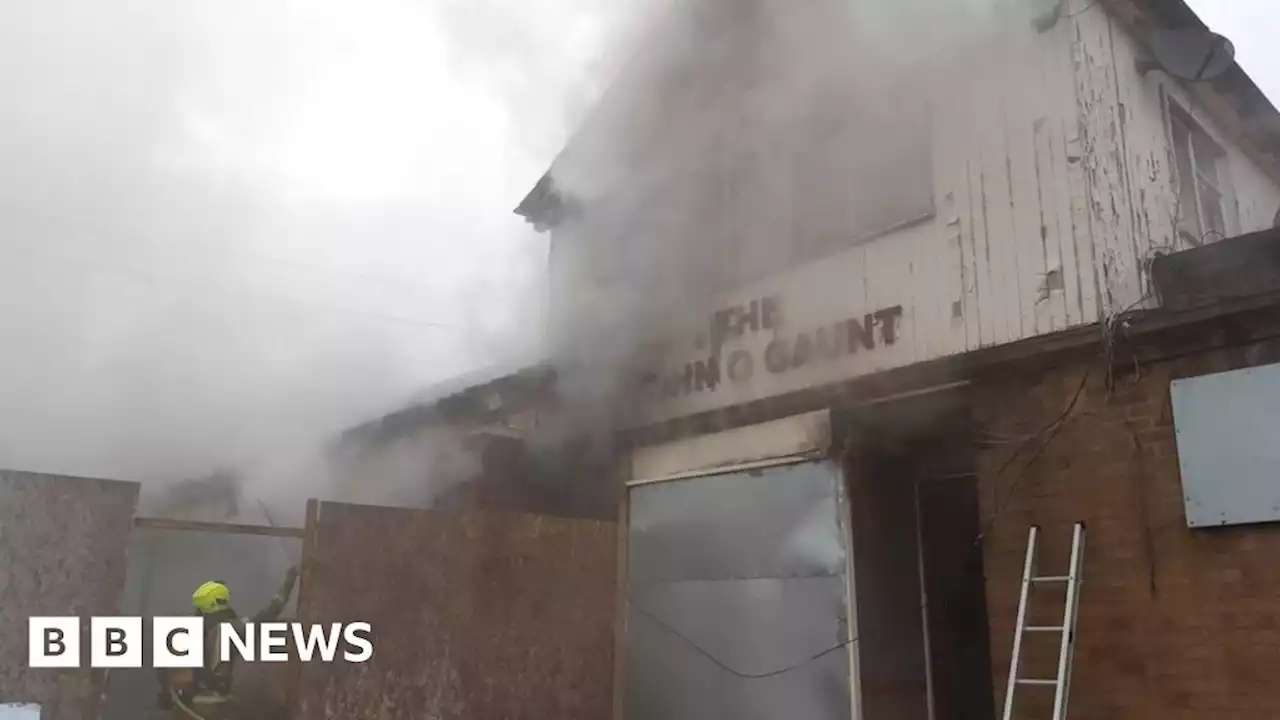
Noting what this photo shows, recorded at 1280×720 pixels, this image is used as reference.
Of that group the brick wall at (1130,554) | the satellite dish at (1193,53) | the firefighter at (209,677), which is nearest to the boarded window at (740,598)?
the brick wall at (1130,554)

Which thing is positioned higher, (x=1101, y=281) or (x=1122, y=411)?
(x=1101, y=281)

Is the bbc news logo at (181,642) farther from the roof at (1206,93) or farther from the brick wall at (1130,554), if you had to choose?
the roof at (1206,93)

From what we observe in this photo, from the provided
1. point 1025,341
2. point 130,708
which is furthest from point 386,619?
point 1025,341

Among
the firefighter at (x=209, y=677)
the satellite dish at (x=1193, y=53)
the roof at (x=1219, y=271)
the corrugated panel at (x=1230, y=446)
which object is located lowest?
the firefighter at (x=209, y=677)

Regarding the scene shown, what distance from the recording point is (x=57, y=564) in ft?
14.3

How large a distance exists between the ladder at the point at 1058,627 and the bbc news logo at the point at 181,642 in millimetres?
3260

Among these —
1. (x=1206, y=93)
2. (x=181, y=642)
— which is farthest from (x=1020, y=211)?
(x=181, y=642)

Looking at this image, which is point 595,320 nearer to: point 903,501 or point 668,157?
point 668,157

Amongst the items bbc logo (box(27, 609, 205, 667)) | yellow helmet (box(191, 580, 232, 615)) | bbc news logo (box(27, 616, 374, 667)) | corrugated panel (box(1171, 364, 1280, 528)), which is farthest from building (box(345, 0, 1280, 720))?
bbc logo (box(27, 609, 205, 667))

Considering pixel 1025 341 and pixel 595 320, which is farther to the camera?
pixel 595 320

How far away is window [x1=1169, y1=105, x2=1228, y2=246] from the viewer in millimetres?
6527

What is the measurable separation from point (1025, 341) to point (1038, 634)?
152cm

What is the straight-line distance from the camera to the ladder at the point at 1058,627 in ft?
14.3

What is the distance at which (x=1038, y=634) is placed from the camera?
480 centimetres
